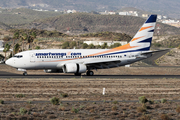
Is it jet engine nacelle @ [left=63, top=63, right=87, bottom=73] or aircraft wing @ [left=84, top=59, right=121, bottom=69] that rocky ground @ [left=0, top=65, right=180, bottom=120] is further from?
aircraft wing @ [left=84, top=59, right=121, bottom=69]

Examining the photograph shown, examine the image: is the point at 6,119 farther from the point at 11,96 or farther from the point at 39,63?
the point at 39,63

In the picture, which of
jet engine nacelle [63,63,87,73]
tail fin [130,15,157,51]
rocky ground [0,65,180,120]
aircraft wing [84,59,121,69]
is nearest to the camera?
rocky ground [0,65,180,120]

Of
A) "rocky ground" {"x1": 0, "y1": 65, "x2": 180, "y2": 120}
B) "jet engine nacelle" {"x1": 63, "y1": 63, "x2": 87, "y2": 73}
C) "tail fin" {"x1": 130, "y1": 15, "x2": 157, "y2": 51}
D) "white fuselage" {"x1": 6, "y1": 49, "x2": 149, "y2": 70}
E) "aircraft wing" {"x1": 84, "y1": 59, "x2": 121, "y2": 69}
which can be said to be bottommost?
"rocky ground" {"x1": 0, "y1": 65, "x2": 180, "y2": 120}

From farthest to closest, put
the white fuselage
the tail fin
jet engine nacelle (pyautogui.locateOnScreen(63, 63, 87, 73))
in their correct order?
the tail fin < jet engine nacelle (pyautogui.locateOnScreen(63, 63, 87, 73)) < the white fuselage

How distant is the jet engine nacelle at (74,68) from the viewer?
139ft

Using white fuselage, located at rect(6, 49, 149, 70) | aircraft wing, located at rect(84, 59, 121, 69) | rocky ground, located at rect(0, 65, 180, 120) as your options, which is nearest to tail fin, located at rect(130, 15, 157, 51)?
white fuselage, located at rect(6, 49, 149, 70)

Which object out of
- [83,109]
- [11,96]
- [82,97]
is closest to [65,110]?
[83,109]

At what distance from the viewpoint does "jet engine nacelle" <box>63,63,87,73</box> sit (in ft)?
139

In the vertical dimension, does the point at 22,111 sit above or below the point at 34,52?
below

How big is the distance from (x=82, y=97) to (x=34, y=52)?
19.3 meters

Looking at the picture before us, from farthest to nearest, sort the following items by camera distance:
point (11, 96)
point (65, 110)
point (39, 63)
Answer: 1. point (39, 63)
2. point (11, 96)
3. point (65, 110)

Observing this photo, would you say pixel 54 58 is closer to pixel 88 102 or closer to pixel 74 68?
pixel 74 68

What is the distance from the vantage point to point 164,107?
21.7 meters

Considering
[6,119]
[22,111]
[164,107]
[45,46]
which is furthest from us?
[45,46]
